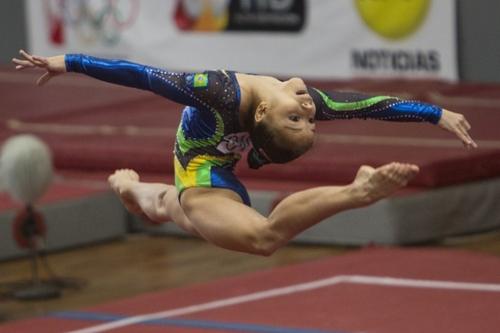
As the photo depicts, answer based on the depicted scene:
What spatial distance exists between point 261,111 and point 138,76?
41 centimetres

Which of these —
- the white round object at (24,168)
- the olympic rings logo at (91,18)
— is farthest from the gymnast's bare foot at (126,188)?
the olympic rings logo at (91,18)

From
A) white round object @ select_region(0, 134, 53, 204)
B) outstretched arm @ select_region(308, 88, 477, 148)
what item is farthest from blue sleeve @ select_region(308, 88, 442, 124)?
white round object @ select_region(0, 134, 53, 204)

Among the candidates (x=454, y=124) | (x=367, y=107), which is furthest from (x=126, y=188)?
(x=454, y=124)

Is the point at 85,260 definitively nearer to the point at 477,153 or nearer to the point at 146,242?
the point at 146,242

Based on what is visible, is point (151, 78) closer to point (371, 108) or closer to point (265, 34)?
point (371, 108)

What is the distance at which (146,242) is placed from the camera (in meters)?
7.34

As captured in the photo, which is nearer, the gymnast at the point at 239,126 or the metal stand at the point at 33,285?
the gymnast at the point at 239,126

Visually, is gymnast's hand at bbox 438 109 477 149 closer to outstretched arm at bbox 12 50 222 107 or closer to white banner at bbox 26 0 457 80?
outstretched arm at bbox 12 50 222 107

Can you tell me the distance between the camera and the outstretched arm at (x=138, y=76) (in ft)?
15.2

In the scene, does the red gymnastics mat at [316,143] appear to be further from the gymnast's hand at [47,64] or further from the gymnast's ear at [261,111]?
the gymnast's hand at [47,64]

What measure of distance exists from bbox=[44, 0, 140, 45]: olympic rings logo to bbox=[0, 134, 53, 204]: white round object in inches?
158

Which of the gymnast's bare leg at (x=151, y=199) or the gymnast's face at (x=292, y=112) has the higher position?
the gymnast's face at (x=292, y=112)

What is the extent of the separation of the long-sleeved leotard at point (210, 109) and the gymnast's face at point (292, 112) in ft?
0.42

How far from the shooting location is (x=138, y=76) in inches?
184
